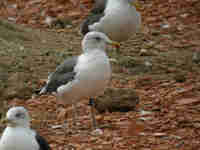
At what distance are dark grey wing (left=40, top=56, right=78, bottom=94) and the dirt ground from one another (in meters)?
0.45

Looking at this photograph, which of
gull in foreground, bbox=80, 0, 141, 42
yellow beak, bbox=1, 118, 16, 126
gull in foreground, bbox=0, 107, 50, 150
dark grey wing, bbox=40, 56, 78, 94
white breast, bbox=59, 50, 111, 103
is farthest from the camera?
gull in foreground, bbox=80, 0, 141, 42

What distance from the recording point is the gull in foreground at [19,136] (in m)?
5.18

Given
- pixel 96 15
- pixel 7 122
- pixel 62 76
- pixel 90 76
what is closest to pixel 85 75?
pixel 90 76

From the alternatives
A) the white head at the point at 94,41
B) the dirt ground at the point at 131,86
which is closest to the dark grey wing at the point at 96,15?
the dirt ground at the point at 131,86

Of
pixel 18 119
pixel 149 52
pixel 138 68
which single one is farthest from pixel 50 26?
pixel 18 119

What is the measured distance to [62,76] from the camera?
21.5 ft

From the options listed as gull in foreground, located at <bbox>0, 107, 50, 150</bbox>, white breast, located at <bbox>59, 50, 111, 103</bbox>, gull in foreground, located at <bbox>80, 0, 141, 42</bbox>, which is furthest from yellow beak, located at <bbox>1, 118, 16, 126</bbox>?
gull in foreground, located at <bbox>80, 0, 141, 42</bbox>

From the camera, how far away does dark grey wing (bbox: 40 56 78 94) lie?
6.41 metres

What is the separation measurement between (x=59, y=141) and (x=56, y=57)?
275 centimetres

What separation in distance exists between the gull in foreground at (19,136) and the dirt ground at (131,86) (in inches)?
32.1

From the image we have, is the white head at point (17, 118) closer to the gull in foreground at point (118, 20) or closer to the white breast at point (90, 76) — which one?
the white breast at point (90, 76)

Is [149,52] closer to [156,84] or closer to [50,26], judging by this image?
[156,84]

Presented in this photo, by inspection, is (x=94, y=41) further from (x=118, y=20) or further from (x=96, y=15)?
(x=96, y=15)

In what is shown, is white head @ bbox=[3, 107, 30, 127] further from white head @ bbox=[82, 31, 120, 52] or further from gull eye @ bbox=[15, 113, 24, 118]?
white head @ bbox=[82, 31, 120, 52]
